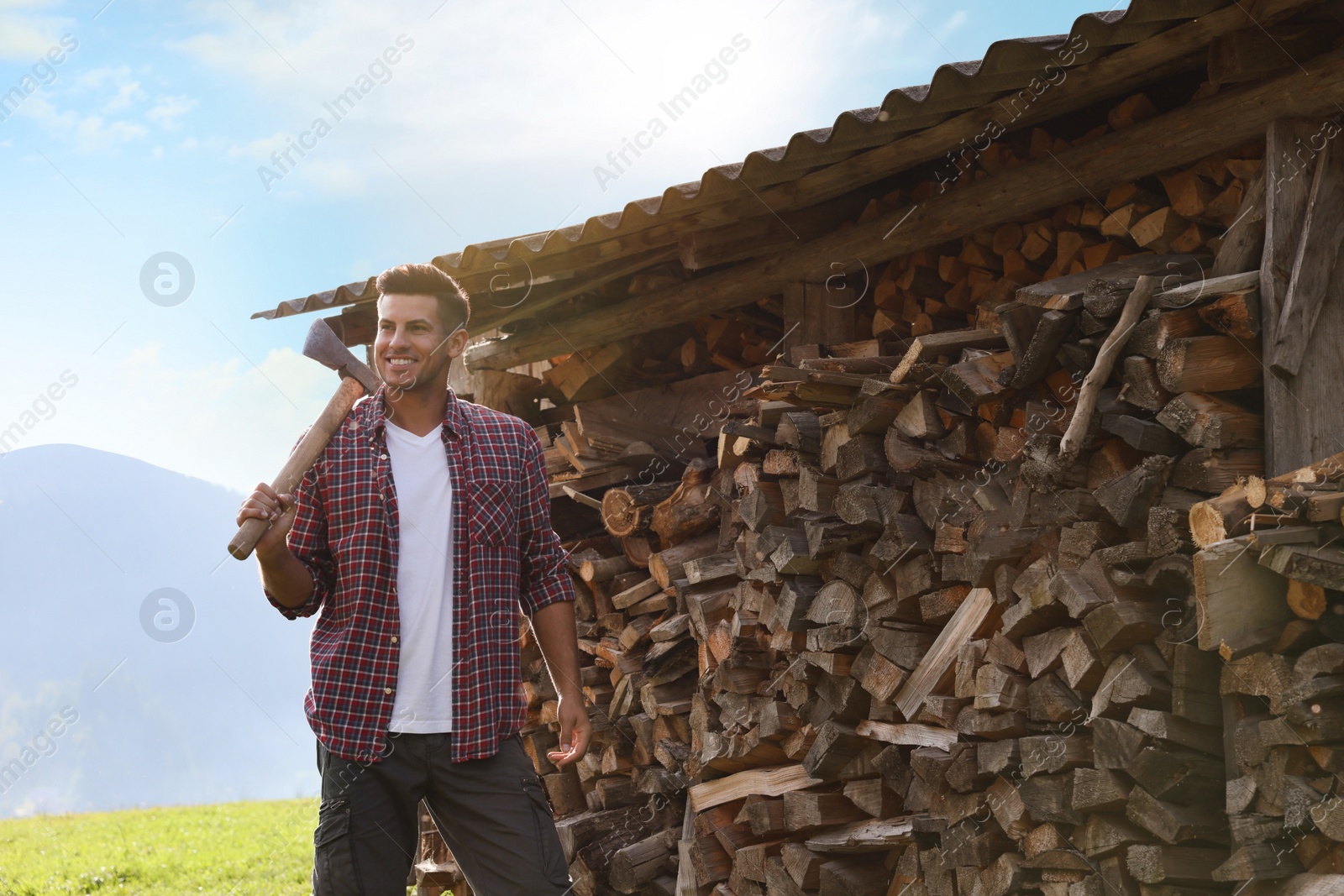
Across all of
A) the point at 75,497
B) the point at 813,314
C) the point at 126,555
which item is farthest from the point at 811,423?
the point at 126,555

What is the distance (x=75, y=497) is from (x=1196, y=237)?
57.5 meters

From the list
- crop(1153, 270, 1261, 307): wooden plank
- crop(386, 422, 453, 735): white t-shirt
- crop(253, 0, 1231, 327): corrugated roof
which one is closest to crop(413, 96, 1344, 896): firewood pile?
crop(1153, 270, 1261, 307): wooden plank

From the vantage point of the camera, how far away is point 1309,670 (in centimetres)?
235

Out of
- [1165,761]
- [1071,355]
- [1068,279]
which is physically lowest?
[1165,761]

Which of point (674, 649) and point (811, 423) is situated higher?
point (811, 423)

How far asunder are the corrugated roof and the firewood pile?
558mm

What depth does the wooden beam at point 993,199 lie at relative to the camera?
3035 mm

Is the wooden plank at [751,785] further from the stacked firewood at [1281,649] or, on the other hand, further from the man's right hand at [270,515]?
the man's right hand at [270,515]

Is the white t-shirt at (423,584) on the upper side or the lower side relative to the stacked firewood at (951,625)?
upper

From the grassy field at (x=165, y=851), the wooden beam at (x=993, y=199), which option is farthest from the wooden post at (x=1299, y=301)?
the grassy field at (x=165, y=851)

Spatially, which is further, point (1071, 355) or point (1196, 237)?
point (1196, 237)

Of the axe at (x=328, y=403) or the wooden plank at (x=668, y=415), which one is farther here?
the wooden plank at (x=668, y=415)

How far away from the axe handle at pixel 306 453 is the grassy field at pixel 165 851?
4605 mm

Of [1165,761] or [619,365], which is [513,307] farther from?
[1165,761]
